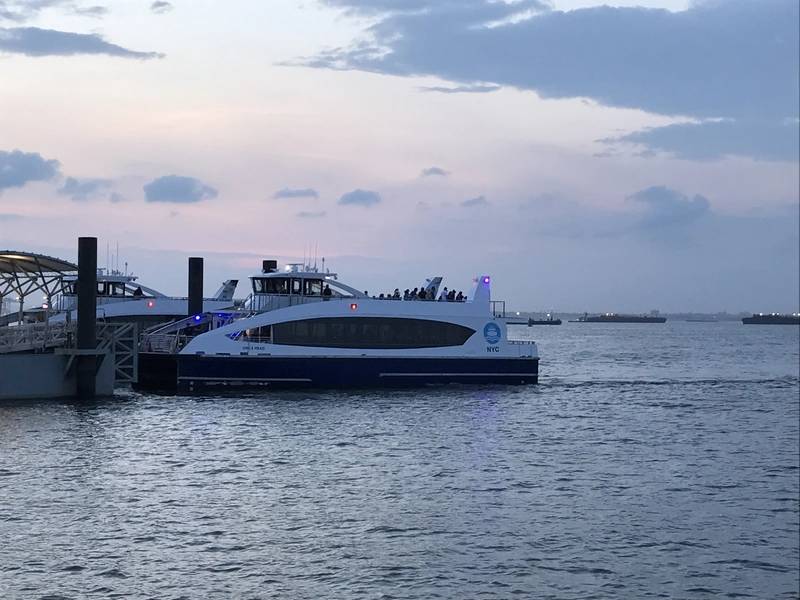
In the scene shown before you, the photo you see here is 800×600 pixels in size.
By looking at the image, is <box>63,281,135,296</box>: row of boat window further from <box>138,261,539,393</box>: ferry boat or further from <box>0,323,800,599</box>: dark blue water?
<box>0,323,800,599</box>: dark blue water

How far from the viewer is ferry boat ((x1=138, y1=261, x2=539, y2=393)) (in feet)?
148

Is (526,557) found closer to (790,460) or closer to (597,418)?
(790,460)

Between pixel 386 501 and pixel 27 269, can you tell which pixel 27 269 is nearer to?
pixel 27 269

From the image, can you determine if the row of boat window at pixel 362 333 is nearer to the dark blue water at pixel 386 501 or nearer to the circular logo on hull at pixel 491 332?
the circular logo on hull at pixel 491 332

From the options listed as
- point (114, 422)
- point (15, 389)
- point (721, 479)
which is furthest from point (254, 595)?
point (15, 389)

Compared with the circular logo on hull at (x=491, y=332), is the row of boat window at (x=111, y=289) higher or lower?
higher

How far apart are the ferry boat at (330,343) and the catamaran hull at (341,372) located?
0.14 feet

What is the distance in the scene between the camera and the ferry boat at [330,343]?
45.1 metres

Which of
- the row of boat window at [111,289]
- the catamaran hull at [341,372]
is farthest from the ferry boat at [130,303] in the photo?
the catamaran hull at [341,372]

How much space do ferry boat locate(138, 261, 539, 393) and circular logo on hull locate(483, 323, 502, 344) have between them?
5 centimetres

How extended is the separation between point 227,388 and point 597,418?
15443mm

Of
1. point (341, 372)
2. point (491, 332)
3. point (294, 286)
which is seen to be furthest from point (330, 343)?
point (491, 332)

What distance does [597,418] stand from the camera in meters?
43.4

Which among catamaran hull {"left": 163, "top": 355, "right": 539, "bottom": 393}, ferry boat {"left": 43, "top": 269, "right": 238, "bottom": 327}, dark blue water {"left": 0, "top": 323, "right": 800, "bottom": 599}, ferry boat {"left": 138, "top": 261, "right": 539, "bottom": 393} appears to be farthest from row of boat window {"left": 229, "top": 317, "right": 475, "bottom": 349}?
ferry boat {"left": 43, "top": 269, "right": 238, "bottom": 327}
